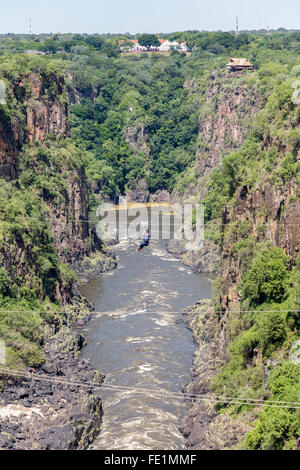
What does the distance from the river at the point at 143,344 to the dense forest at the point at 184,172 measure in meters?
4.58

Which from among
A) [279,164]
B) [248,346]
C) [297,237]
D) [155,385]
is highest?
[279,164]

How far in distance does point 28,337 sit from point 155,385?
11408 mm

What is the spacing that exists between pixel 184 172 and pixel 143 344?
74215 mm

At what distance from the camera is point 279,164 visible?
60.9m

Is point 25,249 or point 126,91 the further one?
point 126,91

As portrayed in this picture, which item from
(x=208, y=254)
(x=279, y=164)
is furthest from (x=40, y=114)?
(x=279, y=164)

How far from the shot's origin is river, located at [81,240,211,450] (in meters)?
56.8

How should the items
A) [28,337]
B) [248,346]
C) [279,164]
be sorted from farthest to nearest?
[28,337]
[279,164]
[248,346]

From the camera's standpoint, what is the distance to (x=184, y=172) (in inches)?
5689

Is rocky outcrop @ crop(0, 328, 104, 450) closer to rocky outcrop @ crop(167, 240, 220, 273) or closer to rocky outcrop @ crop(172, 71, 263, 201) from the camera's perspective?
rocky outcrop @ crop(167, 240, 220, 273)

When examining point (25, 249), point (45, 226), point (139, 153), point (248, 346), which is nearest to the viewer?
point (248, 346)

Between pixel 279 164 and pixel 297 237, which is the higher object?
pixel 279 164

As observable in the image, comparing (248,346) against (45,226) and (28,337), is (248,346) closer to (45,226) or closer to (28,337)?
(28,337)

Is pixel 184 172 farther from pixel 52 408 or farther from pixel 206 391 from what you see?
pixel 52 408
